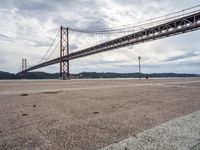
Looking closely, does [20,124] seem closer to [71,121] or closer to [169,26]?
→ [71,121]

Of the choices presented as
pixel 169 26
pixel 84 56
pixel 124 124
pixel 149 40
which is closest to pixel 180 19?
pixel 169 26

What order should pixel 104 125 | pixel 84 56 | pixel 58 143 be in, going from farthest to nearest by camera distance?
1. pixel 84 56
2. pixel 104 125
3. pixel 58 143

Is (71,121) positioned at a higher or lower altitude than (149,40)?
lower

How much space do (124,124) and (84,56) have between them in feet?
145

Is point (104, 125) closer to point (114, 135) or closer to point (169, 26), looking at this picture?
point (114, 135)

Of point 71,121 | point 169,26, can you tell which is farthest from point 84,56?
point 71,121

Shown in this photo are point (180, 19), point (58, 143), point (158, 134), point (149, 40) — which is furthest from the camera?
point (149, 40)

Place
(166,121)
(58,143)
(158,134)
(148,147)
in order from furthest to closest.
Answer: (166,121) < (158,134) < (58,143) < (148,147)

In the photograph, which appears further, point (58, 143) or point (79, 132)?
point (79, 132)

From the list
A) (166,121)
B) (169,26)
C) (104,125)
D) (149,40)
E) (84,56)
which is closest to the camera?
(104,125)

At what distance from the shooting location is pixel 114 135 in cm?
349

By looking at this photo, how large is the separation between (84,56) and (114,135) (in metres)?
45.1

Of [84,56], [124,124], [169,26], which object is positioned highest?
[169,26]

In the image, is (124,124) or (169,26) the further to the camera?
(169,26)
